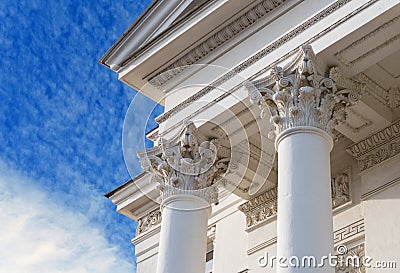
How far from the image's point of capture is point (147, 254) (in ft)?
68.9

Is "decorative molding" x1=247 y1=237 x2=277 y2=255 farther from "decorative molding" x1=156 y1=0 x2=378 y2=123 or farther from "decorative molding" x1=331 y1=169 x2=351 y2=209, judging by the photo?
"decorative molding" x1=156 y1=0 x2=378 y2=123

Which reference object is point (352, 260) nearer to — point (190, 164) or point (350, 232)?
point (350, 232)

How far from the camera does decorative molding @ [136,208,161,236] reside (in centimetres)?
2094

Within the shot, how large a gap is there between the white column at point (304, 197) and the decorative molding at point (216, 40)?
127 inches

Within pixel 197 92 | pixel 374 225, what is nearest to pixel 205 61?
pixel 197 92

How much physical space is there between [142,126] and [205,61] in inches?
71.1

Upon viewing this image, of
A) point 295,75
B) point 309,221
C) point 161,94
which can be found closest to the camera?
point 309,221

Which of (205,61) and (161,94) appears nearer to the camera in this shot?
(205,61)

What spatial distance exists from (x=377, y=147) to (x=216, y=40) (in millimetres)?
3676

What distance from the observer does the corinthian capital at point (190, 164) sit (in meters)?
15.5

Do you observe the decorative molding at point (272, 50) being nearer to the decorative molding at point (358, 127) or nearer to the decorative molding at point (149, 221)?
the decorative molding at point (358, 127)

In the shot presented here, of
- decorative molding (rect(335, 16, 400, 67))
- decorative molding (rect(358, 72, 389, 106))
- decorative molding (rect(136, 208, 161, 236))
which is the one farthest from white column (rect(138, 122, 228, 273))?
decorative molding (rect(136, 208, 161, 236))

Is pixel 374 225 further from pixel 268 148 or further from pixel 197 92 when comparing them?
pixel 197 92

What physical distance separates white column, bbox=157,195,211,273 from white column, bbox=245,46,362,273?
2274 mm
